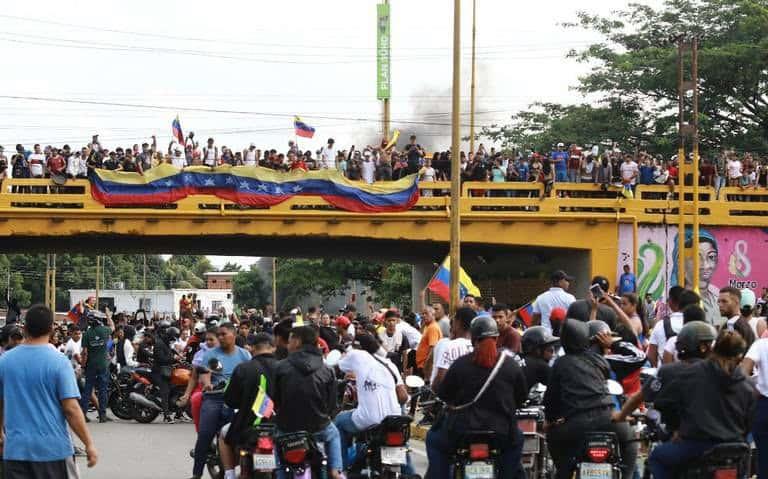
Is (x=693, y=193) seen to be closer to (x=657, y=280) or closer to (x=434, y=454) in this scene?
(x=657, y=280)

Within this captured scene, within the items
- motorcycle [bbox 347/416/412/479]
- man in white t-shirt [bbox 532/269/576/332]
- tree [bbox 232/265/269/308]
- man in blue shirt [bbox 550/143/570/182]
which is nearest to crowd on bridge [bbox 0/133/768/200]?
man in blue shirt [bbox 550/143/570/182]

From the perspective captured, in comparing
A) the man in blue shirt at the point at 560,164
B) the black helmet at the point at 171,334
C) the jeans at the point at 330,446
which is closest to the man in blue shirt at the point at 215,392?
the jeans at the point at 330,446

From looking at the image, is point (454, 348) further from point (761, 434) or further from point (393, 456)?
point (761, 434)

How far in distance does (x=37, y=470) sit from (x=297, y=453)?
8.42 ft

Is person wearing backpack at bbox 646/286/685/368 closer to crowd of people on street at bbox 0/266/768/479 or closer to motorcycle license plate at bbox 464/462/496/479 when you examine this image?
crowd of people on street at bbox 0/266/768/479

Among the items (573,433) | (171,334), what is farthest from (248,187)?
(573,433)

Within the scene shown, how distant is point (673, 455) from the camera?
29.0 feet

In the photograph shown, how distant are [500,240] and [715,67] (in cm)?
1635

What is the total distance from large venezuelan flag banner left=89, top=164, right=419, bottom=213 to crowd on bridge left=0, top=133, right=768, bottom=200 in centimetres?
46

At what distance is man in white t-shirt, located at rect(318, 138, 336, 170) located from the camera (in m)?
36.1

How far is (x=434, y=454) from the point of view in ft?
34.1

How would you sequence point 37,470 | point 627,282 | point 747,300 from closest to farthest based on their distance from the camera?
point 37,470, point 747,300, point 627,282

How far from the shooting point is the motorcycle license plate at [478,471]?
9.97 m

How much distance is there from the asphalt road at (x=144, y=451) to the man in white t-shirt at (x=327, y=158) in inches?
560
